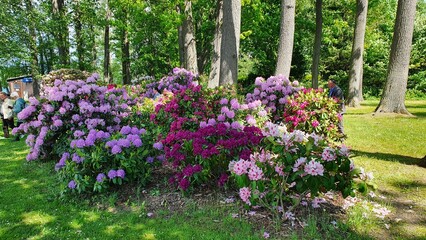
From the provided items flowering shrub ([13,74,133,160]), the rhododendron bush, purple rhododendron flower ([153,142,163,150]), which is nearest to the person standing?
the rhododendron bush

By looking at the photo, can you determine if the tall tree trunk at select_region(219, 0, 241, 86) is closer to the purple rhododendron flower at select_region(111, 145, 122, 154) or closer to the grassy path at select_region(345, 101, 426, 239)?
the grassy path at select_region(345, 101, 426, 239)

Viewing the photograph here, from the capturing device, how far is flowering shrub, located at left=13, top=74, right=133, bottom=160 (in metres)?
5.43

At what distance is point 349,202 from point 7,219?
430cm

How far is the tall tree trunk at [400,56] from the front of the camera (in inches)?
351

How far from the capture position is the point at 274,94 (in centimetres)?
653

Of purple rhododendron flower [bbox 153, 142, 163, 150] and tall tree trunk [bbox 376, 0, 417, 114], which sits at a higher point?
tall tree trunk [bbox 376, 0, 417, 114]

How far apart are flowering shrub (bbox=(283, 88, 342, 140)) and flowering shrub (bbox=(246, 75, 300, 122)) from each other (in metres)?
0.43

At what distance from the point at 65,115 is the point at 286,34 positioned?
18.6 feet

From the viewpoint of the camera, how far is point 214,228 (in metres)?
3.19

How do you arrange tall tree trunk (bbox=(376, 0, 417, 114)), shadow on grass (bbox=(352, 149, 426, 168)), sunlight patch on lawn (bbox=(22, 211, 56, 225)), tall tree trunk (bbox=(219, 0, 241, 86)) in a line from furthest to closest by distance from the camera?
1. tall tree trunk (bbox=(376, 0, 417, 114))
2. tall tree trunk (bbox=(219, 0, 241, 86))
3. shadow on grass (bbox=(352, 149, 426, 168))
4. sunlight patch on lawn (bbox=(22, 211, 56, 225))

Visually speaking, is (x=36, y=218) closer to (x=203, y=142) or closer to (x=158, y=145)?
(x=158, y=145)

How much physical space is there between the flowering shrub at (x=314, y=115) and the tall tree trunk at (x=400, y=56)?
4.52 m

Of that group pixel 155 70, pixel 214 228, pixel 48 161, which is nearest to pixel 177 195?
pixel 214 228

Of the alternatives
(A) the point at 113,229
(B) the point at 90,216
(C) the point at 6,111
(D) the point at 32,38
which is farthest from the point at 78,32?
(A) the point at 113,229
